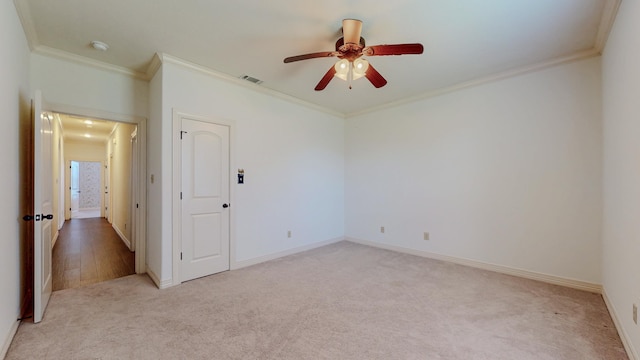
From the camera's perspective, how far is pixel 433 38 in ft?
8.66

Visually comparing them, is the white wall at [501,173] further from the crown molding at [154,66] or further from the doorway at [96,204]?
the doorway at [96,204]

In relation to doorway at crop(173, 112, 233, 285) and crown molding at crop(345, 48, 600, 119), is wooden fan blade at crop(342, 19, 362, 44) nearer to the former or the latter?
doorway at crop(173, 112, 233, 285)

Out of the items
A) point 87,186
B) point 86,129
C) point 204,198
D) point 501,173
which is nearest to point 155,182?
point 204,198

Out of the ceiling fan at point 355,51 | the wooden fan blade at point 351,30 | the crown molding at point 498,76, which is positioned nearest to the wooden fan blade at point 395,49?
the ceiling fan at point 355,51

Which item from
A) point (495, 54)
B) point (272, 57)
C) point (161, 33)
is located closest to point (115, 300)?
point (161, 33)

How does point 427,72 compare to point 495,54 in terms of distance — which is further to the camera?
point 427,72

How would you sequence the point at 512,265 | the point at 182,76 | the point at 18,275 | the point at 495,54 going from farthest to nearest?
the point at 512,265 → the point at 182,76 → the point at 495,54 → the point at 18,275

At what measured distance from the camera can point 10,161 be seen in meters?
2.01

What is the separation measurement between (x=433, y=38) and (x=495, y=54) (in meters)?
0.86

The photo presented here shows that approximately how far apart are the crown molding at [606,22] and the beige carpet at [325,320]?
2.55 meters

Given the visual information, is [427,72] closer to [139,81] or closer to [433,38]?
[433,38]

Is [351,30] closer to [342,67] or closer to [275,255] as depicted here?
[342,67]

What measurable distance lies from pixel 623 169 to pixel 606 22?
52.4 inches

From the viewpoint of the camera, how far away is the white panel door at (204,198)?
10.5 ft
